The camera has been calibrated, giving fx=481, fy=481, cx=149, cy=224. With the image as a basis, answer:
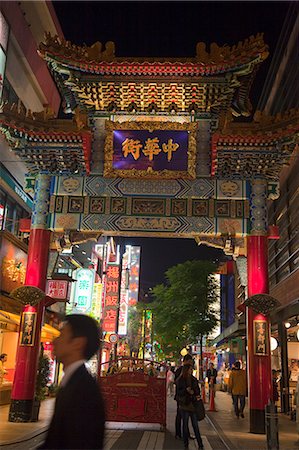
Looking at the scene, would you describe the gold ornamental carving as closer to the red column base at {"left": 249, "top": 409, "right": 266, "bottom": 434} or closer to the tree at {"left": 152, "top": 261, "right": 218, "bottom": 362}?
the red column base at {"left": 249, "top": 409, "right": 266, "bottom": 434}

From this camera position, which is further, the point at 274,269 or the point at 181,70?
the point at 274,269

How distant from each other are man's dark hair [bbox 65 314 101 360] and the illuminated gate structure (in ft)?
34.2

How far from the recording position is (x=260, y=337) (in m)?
12.9

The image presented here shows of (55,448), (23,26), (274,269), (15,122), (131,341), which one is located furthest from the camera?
(131,341)

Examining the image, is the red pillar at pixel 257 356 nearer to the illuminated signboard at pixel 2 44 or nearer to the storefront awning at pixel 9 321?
the storefront awning at pixel 9 321

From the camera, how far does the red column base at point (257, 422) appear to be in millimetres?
12523

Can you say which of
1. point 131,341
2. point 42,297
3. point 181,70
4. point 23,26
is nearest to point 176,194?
point 181,70

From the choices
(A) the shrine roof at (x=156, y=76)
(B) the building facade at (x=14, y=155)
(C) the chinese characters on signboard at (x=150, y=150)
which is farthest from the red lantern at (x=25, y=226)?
(A) the shrine roof at (x=156, y=76)

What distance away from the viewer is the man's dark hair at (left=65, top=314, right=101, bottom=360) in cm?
337

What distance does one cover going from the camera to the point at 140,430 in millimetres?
13414

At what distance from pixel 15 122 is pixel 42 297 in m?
5.13

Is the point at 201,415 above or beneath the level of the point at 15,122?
beneath

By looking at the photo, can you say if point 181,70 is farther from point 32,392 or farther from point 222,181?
point 32,392

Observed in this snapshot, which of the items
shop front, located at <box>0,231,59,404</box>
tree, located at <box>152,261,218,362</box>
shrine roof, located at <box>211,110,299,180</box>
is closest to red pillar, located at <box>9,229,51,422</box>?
shop front, located at <box>0,231,59,404</box>
